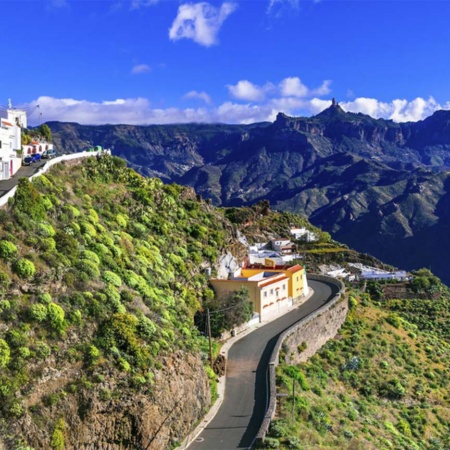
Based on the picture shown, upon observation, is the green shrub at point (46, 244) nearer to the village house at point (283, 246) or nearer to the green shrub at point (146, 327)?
the green shrub at point (146, 327)

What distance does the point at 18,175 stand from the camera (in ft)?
114

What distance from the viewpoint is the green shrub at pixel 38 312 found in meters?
19.9

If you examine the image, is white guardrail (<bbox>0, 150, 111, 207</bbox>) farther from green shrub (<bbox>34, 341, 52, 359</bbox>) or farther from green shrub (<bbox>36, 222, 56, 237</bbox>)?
green shrub (<bbox>34, 341, 52, 359</bbox>)

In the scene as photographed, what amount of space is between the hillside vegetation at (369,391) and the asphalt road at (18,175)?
1902cm

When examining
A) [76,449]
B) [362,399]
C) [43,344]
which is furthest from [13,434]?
[362,399]

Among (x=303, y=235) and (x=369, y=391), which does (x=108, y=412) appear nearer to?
(x=369, y=391)

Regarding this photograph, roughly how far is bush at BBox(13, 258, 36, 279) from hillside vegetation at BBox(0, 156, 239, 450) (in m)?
0.04

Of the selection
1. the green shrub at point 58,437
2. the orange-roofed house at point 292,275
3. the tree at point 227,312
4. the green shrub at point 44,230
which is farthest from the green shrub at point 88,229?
the orange-roofed house at point 292,275

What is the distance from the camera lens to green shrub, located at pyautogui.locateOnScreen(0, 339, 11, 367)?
17.6 metres

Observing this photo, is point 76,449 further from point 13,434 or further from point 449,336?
point 449,336

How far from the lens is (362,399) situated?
34.2 m

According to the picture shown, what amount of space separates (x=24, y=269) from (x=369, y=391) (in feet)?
82.3

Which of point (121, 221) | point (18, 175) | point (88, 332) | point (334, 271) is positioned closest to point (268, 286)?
point (121, 221)

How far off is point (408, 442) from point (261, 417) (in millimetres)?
11426
